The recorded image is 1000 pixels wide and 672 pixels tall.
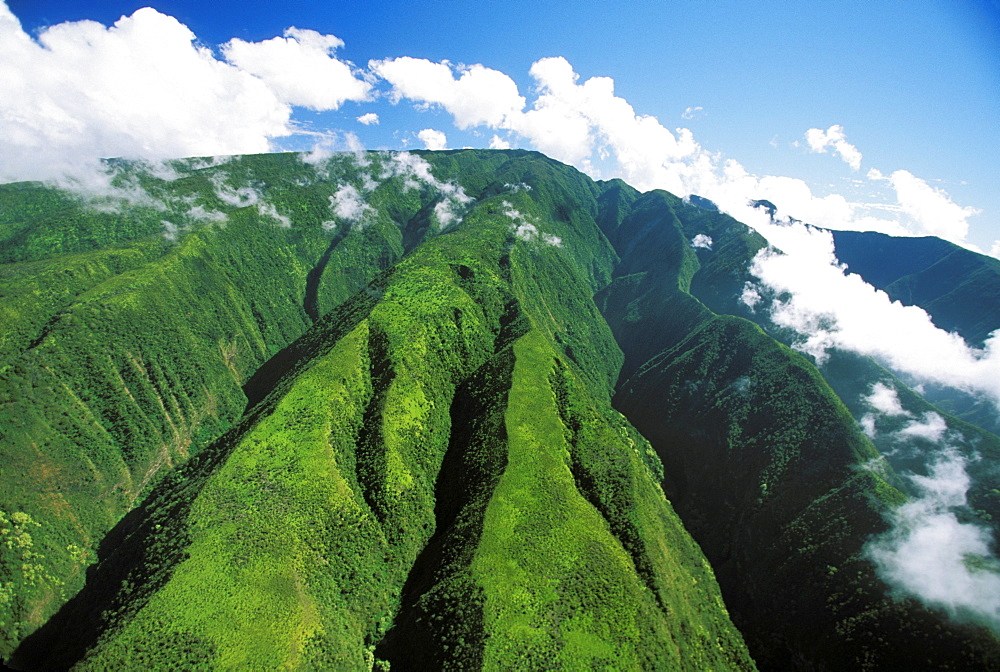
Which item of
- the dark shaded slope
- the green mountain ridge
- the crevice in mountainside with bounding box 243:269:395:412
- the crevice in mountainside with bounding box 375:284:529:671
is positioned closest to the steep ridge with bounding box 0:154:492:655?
the green mountain ridge

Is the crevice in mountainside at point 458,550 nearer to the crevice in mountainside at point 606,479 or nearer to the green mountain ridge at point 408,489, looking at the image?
the green mountain ridge at point 408,489

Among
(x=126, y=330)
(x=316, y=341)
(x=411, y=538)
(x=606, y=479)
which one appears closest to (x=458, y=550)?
(x=411, y=538)

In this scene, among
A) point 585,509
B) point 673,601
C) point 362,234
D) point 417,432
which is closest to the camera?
point 673,601

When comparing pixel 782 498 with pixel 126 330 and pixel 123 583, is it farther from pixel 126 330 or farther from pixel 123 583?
pixel 126 330

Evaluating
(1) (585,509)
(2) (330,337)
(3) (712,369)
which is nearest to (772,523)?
(1) (585,509)

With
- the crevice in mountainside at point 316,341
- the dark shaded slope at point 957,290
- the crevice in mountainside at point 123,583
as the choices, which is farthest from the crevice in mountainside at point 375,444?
the dark shaded slope at point 957,290

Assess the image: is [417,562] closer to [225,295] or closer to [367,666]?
[367,666]

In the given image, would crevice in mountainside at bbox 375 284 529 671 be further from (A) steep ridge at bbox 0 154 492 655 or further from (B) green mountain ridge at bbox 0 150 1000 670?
(A) steep ridge at bbox 0 154 492 655
